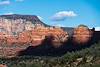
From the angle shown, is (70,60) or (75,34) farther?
(75,34)

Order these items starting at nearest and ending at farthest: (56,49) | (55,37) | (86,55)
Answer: (86,55) → (56,49) → (55,37)

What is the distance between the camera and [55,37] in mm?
196125

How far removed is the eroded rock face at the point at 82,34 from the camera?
188m

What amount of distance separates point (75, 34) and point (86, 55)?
106211 millimetres

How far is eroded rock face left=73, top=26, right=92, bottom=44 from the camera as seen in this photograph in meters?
188

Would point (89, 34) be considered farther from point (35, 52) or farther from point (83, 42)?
point (35, 52)

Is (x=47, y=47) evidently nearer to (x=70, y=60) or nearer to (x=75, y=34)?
(x=75, y=34)

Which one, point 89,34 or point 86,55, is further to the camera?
point 89,34

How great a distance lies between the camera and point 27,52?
188 metres

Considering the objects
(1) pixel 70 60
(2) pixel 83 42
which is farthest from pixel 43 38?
(1) pixel 70 60

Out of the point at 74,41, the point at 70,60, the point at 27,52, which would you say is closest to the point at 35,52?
the point at 27,52

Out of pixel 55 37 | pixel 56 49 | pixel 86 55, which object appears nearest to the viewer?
pixel 86 55

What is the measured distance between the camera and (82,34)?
623 ft

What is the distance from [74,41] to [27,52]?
21.4m
